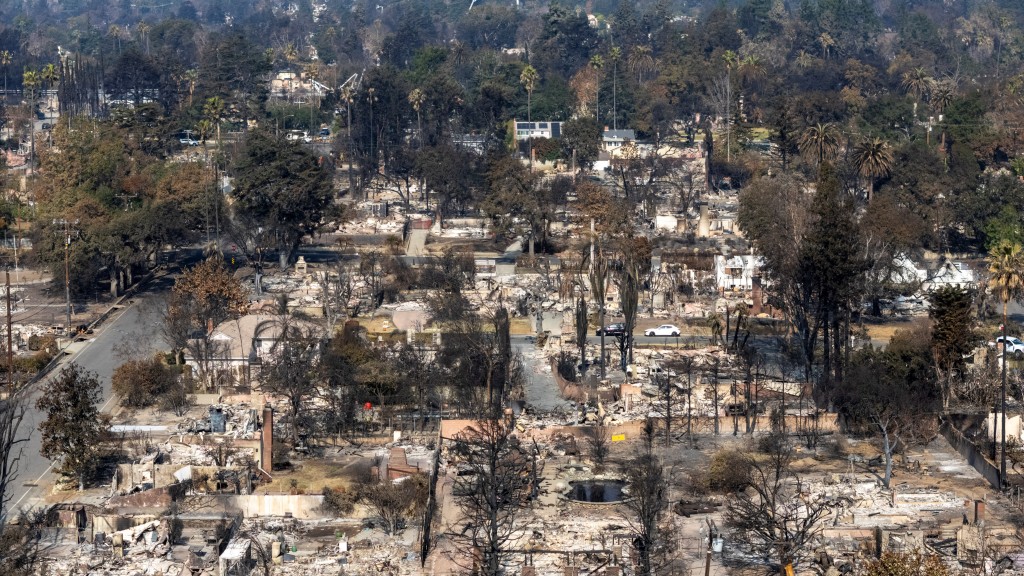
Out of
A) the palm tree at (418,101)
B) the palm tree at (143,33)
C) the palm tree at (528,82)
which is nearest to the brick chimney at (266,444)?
the palm tree at (418,101)

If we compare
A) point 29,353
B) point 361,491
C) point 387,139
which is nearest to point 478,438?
point 361,491

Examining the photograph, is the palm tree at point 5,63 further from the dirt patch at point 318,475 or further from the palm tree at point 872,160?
the dirt patch at point 318,475

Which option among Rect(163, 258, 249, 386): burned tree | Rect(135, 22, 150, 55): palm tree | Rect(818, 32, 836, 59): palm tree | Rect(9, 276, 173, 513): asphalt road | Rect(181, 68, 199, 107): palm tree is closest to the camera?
Rect(9, 276, 173, 513): asphalt road

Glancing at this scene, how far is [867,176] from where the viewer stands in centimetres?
8531

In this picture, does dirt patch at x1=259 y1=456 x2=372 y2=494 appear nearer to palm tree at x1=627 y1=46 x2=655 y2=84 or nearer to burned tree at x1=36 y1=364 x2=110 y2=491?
burned tree at x1=36 y1=364 x2=110 y2=491

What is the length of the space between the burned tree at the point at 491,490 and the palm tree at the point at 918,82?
81.5 m

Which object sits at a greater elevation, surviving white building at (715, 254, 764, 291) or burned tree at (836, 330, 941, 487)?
surviving white building at (715, 254, 764, 291)

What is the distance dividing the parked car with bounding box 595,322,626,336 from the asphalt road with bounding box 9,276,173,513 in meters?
15.9

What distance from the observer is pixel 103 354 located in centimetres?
6125

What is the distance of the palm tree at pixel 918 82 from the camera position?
123m

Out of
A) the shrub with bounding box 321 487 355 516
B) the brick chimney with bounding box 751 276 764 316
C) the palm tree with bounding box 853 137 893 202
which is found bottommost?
the shrub with bounding box 321 487 355 516

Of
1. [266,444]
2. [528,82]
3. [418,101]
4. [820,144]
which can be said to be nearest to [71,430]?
[266,444]

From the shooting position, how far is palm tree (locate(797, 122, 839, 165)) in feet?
288

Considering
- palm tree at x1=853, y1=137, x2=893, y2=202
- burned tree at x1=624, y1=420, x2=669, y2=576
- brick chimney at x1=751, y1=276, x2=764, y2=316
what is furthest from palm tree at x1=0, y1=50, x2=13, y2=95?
burned tree at x1=624, y1=420, x2=669, y2=576
